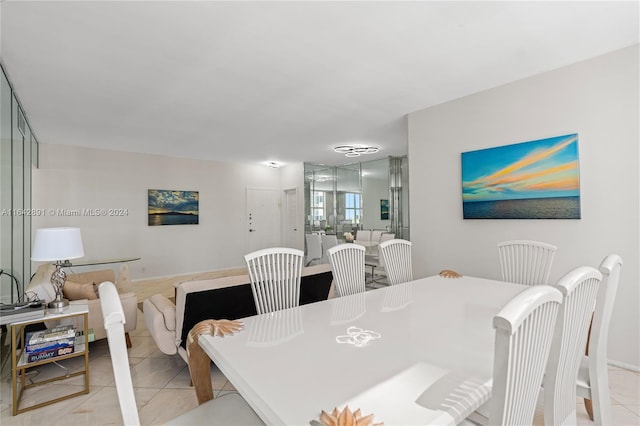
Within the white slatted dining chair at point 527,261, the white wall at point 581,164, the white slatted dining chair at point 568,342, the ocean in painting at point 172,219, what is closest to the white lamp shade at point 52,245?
the white slatted dining chair at point 568,342

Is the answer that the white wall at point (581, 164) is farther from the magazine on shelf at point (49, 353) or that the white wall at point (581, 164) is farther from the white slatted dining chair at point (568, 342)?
the magazine on shelf at point (49, 353)

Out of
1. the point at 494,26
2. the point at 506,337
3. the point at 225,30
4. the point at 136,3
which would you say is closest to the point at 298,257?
the point at 506,337

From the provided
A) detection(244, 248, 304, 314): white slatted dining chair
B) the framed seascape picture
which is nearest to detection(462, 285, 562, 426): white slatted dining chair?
detection(244, 248, 304, 314): white slatted dining chair

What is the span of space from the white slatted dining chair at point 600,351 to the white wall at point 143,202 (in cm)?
666

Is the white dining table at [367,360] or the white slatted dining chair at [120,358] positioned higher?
the white slatted dining chair at [120,358]

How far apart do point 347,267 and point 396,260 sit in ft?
1.87

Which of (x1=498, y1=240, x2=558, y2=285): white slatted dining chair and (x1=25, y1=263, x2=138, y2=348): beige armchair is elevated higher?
(x1=498, y1=240, x2=558, y2=285): white slatted dining chair

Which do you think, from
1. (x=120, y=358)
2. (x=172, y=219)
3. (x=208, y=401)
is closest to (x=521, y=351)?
(x=120, y=358)

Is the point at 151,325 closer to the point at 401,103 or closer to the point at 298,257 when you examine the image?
the point at 298,257

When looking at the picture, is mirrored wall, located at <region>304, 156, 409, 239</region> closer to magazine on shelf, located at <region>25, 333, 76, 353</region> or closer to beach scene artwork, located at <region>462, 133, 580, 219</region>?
beach scene artwork, located at <region>462, 133, 580, 219</region>

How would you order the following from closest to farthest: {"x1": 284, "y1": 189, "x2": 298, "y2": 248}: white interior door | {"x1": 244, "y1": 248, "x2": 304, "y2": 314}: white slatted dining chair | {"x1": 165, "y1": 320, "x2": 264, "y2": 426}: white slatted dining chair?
{"x1": 165, "y1": 320, "x2": 264, "y2": 426}: white slatted dining chair, {"x1": 244, "y1": 248, "x2": 304, "y2": 314}: white slatted dining chair, {"x1": 284, "y1": 189, "x2": 298, "y2": 248}: white interior door

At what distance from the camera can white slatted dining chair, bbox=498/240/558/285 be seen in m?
2.32

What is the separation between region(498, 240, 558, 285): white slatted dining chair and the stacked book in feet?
11.1

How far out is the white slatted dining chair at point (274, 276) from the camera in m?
1.90
